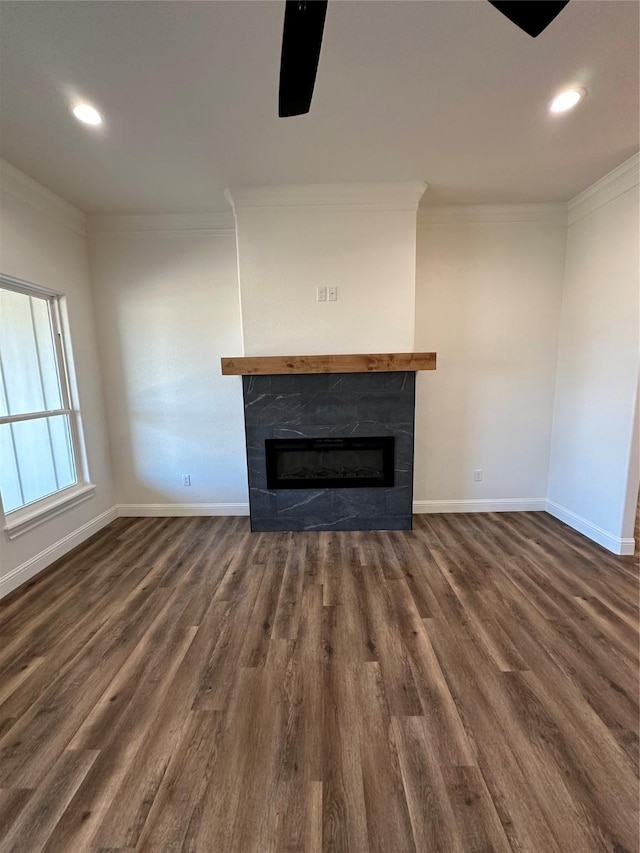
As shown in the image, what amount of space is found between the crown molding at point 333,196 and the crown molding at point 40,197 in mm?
1364

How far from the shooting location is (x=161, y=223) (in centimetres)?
312

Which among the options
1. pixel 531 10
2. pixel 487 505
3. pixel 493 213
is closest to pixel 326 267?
pixel 493 213

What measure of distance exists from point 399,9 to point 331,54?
0.31 meters

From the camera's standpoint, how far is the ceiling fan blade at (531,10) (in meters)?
0.90

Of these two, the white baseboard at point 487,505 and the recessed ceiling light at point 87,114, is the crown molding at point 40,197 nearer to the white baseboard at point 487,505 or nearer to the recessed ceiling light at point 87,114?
the recessed ceiling light at point 87,114

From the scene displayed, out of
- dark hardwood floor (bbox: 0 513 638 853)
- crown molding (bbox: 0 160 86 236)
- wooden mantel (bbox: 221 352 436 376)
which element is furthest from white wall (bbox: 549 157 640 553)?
crown molding (bbox: 0 160 86 236)

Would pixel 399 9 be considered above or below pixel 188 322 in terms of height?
above

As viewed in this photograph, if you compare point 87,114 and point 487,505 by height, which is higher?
point 87,114

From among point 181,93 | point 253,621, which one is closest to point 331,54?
point 181,93

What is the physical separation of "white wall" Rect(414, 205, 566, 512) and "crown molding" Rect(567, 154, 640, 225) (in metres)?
0.14

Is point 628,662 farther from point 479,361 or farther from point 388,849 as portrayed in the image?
point 479,361

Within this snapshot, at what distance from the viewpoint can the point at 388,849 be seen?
3.32ft

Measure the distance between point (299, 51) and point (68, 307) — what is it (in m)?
2.78

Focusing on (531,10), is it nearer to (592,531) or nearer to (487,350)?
(487,350)
